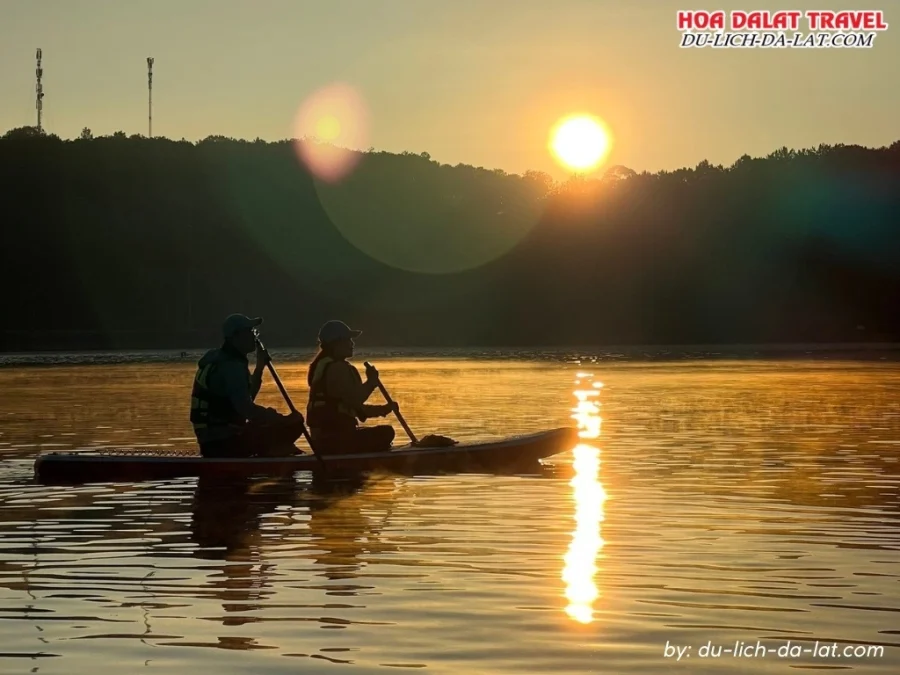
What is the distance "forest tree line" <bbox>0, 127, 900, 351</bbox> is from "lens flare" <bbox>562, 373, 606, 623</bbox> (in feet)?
269

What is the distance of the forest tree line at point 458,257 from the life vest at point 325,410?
81.7 meters

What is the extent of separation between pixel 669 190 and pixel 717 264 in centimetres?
1209

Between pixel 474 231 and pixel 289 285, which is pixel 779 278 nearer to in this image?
pixel 474 231

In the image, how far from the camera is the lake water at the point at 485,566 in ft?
29.8

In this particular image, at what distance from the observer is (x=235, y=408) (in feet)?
60.7

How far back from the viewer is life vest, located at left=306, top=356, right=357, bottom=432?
1969 centimetres

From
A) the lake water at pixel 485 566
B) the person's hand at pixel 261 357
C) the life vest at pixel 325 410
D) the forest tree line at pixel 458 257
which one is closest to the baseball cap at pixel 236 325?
the person's hand at pixel 261 357

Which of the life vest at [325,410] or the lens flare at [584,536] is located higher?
the life vest at [325,410]

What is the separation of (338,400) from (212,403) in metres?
1.77

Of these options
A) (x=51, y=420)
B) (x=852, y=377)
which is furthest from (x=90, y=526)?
(x=852, y=377)

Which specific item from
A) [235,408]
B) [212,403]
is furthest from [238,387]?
[212,403]

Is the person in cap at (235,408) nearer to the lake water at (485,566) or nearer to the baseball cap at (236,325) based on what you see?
the baseball cap at (236,325)

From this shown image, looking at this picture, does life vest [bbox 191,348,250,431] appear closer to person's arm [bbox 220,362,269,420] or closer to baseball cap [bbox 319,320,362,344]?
person's arm [bbox 220,362,269,420]

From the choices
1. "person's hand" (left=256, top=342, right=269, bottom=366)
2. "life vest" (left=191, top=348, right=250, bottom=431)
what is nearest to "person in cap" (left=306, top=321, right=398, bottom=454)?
"person's hand" (left=256, top=342, right=269, bottom=366)
